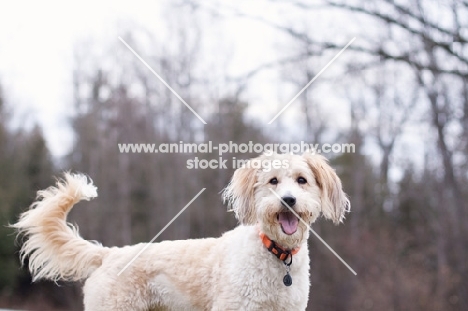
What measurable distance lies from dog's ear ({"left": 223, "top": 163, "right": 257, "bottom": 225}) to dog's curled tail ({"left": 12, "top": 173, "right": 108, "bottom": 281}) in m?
0.98

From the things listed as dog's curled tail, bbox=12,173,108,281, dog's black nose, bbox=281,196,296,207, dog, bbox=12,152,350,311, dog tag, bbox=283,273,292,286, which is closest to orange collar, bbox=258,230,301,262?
dog, bbox=12,152,350,311

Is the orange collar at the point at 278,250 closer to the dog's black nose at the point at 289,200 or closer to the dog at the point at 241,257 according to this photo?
the dog at the point at 241,257

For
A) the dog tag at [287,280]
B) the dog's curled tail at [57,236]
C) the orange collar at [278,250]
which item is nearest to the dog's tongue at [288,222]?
the orange collar at [278,250]

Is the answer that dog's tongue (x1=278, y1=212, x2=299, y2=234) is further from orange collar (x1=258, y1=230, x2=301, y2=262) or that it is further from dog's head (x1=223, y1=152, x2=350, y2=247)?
orange collar (x1=258, y1=230, x2=301, y2=262)

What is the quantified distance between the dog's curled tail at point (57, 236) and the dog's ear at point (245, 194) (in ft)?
3.21

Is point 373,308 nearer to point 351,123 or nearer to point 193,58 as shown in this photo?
point 351,123

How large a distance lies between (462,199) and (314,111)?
5359 millimetres

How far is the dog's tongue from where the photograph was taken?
357 cm

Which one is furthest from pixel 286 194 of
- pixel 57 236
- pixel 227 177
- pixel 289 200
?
pixel 227 177

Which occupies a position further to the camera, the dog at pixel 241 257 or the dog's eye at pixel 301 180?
the dog's eye at pixel 301 180

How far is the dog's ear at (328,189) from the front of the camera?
148 inches

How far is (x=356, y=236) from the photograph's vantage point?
19.7 metres

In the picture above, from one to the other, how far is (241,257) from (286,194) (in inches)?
19.5

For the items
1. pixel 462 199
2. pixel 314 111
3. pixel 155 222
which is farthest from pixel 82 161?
pixel 462 199
